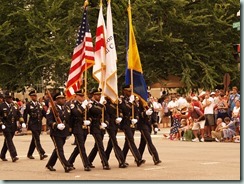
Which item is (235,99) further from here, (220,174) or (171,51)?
(171,51)

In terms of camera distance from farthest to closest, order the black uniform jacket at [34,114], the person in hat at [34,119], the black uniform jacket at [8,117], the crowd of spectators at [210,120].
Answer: the crowd of spectators at [210,120] < the black uniform jacket at [34,114] < the person in hat at [34,119] < the black uniform jacket at [8,117]

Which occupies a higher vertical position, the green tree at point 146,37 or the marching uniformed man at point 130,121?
the green tree at point 146,37

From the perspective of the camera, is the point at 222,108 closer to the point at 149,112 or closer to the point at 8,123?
the point at 149,112

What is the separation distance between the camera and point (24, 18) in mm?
41281

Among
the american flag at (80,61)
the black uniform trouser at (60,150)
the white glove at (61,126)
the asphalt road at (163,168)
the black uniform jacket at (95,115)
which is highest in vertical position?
the american flag at (80,61)

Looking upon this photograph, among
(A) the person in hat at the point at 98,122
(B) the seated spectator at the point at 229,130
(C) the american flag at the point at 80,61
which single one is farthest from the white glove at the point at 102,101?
(B) the seated spectator at the point at 229,130

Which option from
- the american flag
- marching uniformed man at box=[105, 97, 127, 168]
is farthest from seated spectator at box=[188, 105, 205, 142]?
marching uniformed man at box=[105, 97, 127, 168]

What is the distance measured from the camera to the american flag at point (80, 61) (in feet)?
60.7

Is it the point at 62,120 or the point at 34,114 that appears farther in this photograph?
the point at 34,114

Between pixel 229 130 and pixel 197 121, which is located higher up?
pixel 197 121

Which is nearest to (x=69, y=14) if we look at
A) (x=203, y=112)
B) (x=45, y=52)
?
(x=45, y=52)

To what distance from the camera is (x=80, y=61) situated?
18.9 metres

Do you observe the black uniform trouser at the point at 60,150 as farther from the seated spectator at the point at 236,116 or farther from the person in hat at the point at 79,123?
the seated spectator at the point at 236,116

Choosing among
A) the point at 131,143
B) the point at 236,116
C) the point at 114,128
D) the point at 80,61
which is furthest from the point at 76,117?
the point at 236,116
